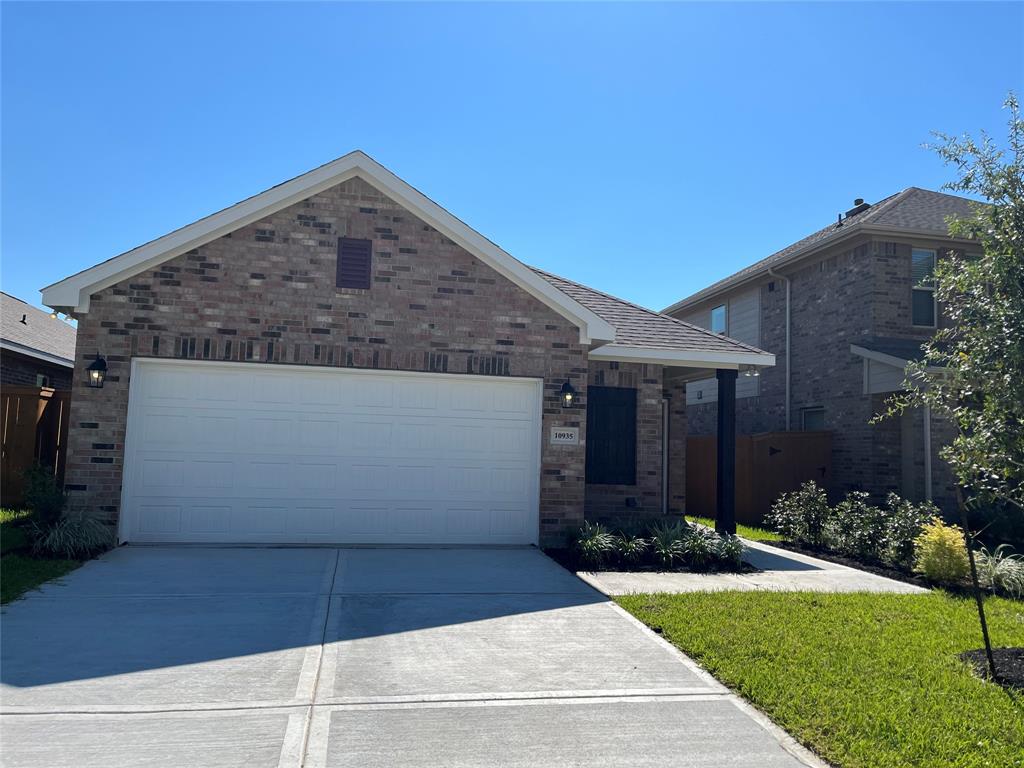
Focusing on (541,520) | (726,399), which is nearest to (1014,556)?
(726,399)

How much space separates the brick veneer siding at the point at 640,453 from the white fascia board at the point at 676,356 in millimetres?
273

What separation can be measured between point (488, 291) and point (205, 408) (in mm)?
3999

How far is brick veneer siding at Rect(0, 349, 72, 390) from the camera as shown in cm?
1590


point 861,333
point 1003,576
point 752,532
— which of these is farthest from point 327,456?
point 861,333

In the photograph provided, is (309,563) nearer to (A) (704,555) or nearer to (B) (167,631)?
(B) (167,631)

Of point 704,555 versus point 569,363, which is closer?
point 704,555

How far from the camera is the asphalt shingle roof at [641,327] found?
1164 cm

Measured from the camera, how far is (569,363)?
10672 mm

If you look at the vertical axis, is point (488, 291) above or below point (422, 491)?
above

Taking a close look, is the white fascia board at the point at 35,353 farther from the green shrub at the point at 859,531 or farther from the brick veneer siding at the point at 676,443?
the green shrub at the point at 859,531

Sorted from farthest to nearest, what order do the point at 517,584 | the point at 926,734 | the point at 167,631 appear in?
the point at 517,584
the point at 167,631
the point at 926,734

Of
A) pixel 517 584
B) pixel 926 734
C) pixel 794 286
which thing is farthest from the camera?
pixel 794 286

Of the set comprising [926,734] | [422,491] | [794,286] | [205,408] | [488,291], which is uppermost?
[794,286]

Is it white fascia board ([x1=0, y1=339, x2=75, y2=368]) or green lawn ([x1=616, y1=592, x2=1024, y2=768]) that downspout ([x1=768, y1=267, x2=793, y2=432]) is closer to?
green lawn ([x1=616, y1=592, x2=1024, y2=768])
